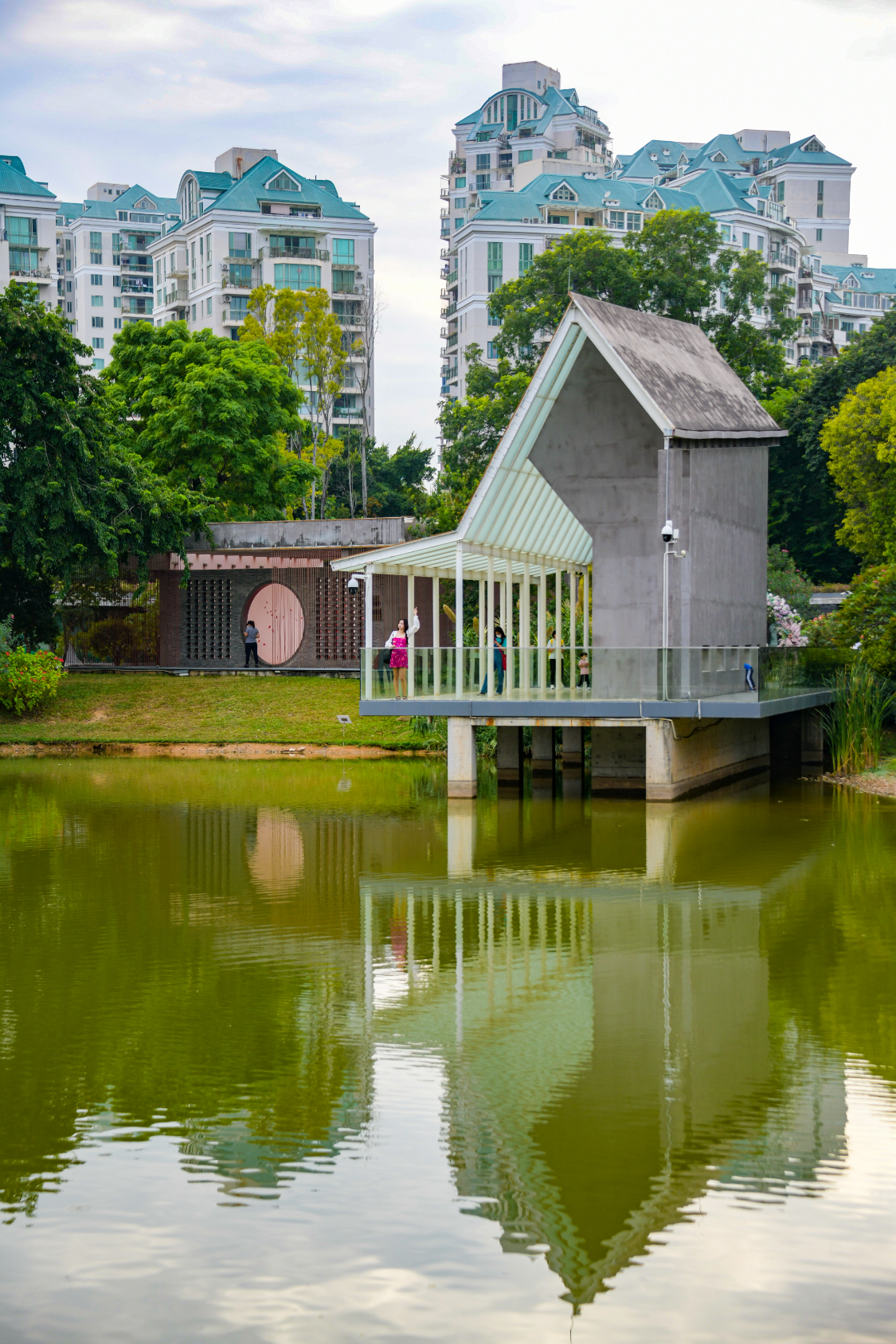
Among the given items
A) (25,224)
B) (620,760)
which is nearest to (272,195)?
(25,224)

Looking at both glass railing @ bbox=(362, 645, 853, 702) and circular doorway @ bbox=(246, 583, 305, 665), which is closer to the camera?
glass railing @ bbox=(362, 645, 853, 702)

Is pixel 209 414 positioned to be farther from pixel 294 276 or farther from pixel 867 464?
pixel 294 276

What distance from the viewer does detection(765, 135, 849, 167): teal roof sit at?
102438mm

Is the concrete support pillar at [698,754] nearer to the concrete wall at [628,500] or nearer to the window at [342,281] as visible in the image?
the concrete wall at [628,500]

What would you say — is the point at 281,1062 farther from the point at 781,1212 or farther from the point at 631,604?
the point at 631,604

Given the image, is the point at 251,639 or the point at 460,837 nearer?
the point at 460,837

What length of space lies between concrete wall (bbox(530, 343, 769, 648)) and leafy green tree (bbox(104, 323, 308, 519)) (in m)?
20.8

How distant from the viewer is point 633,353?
2181 centimetres

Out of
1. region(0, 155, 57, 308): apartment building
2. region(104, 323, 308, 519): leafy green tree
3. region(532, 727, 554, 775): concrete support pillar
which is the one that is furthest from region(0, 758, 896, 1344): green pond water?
region(0, 155, 57, 308): apartment building

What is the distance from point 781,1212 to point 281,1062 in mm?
3319

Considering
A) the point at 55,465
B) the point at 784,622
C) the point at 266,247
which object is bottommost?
the point at 784,622

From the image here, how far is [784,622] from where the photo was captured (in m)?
31.1

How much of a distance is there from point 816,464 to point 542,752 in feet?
68.5

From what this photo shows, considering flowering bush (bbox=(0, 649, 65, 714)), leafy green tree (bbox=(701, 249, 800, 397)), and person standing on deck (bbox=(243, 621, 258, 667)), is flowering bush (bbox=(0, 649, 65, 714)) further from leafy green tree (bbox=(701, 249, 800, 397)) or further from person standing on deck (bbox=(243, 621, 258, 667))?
leafy green tree (bbox=(701, 249, 800, 397))
